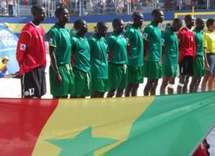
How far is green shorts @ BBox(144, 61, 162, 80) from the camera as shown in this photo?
33.7 feet

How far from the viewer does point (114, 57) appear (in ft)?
30.9

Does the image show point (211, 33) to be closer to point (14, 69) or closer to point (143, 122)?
point (14, 69)

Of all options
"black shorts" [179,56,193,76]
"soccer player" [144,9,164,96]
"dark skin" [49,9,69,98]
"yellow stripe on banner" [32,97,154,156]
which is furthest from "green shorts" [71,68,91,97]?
"yellow stripe on banner" [32,97,154,156]

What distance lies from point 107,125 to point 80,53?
443 cm

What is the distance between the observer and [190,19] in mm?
11305

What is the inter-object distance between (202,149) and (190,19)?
7.01 meters

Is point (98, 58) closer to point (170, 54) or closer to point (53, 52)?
point (53, 52)

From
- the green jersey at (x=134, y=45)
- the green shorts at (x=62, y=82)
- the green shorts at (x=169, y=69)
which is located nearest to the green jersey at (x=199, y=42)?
the green shorts at (x=169, y=69)

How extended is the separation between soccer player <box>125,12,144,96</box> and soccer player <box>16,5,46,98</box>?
2.44 meters

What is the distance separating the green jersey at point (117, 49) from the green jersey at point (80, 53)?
3.48ft

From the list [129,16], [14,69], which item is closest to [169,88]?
[14,69]

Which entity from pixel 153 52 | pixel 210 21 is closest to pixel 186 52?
pixel 210 21

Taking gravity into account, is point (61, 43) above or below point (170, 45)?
above

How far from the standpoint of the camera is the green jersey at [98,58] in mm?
8828
